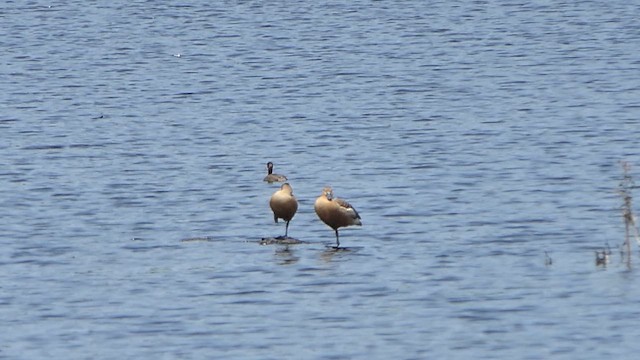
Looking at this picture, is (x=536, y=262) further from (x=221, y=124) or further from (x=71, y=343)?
(x=221, y=124)

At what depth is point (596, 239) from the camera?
2756 centimetres

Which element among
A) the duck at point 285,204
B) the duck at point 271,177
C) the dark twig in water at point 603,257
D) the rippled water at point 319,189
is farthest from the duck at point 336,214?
the duck at point 271,177

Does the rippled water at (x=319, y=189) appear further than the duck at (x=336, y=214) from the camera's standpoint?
No

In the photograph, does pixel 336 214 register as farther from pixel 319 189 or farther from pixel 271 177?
pixel 271 177

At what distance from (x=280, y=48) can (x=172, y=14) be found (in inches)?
598

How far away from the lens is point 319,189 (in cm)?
3388

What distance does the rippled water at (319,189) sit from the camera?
22375mm

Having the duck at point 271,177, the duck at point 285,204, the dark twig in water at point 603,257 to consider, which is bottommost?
the duck at point 271,177

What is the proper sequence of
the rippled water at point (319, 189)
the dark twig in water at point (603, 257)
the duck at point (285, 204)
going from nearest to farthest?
the rippled water at point (319, 189) < the dark twig in water at point (603, 257) < the duck at point (285, 204)

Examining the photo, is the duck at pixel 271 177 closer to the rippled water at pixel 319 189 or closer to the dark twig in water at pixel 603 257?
the rippled water at pixel 319 189

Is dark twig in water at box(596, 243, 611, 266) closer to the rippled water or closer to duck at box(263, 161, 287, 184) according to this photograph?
the rippled water

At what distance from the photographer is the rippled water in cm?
2238

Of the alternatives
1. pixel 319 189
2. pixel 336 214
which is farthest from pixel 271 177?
pixel 336 214

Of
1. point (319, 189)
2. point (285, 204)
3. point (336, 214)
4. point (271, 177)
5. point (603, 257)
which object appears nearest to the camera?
point (603, 257)
